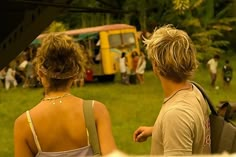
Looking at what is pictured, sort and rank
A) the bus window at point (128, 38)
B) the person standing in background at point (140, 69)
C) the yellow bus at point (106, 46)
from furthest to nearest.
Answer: the bus window at point (128, 38), the yellow bus at point (106, 46), the person standing in background at point (140, 69)

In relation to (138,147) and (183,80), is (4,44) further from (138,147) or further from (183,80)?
(138,147)

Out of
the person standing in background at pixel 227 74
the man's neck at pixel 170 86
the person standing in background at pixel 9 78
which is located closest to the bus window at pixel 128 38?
the person standing in background at pixel 9 78

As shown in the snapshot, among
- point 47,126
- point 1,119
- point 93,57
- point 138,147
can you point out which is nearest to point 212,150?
point 47,126

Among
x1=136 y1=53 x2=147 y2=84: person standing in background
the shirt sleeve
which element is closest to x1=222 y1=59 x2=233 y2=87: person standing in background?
x1=136 y1=53 x2=147 y2=84: person standing in background

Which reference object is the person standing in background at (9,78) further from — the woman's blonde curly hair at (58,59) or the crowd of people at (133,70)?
the woman's blonde curly hair at (58,59)

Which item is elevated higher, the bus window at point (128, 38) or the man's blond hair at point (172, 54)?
the man's blond hair at point (172, 54)

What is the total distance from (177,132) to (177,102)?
15 centimetres

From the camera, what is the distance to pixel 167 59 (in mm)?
2750

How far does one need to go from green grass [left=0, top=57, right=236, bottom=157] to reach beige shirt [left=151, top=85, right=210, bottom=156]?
7881mm

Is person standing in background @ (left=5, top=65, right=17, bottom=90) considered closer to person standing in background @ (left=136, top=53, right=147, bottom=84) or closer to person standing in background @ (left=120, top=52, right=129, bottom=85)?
person standing in background @ (left=120, top=52, right=129, bottom=85)

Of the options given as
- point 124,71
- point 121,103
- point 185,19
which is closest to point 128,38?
point 124,71

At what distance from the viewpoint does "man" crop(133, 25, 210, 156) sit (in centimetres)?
267

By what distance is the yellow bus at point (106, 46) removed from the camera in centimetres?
2480

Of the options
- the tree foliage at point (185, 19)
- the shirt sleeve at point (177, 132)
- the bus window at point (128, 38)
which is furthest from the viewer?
the tree foliage at point (185, 19)
